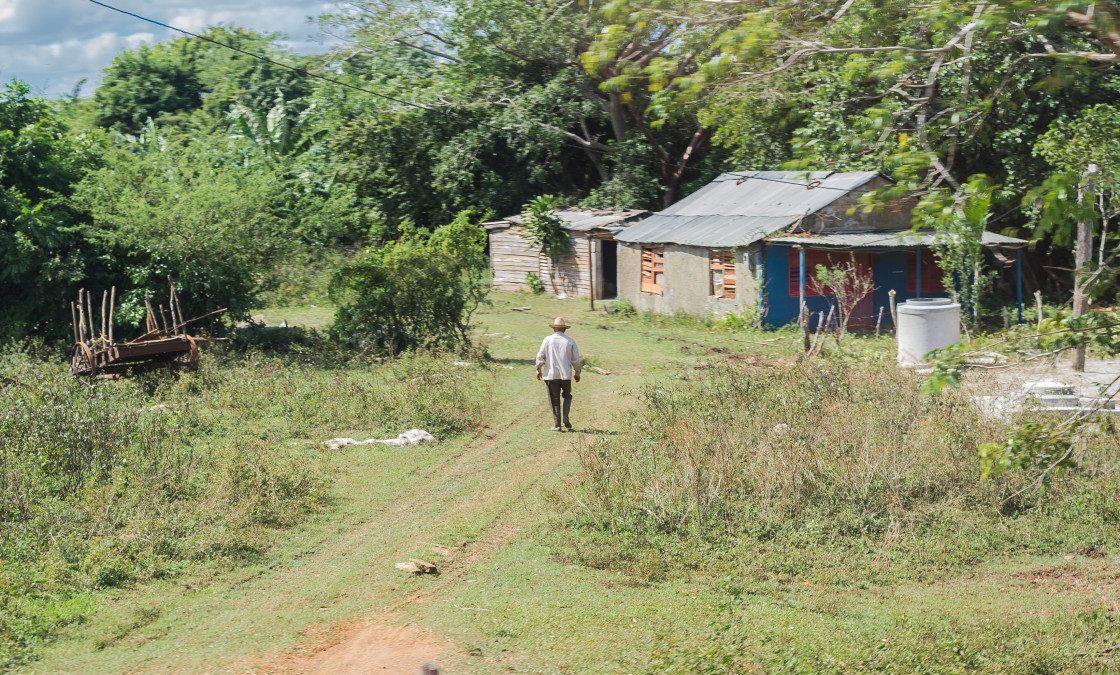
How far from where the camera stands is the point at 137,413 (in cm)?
1102

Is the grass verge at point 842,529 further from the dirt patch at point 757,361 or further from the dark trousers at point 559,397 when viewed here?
the dirt patch at point 757,361

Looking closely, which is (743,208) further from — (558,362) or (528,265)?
(558,362)

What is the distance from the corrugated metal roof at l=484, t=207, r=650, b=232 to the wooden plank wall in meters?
0.26

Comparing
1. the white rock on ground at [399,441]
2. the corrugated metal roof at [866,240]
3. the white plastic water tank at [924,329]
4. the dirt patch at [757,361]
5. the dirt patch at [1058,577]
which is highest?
the corrugated metal roof at [866,240]

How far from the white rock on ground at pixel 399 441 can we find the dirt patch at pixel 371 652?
5.11 meters

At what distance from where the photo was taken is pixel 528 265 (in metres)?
31.1

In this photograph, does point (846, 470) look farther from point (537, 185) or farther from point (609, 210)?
point (537, 185)

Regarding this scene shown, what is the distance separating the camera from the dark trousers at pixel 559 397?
1239cm

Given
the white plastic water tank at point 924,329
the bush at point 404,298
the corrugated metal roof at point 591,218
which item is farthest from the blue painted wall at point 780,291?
the bush at point 404,298

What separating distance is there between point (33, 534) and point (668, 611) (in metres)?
5.20

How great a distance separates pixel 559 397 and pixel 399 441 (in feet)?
6.96

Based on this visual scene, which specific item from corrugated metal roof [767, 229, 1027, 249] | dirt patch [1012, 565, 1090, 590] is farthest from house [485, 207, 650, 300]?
dirt patch [1012, 565, 1090, 590]

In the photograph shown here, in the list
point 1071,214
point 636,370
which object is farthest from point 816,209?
point 1071,214

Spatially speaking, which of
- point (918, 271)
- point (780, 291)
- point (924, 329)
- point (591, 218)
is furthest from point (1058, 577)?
point (591, 218)
